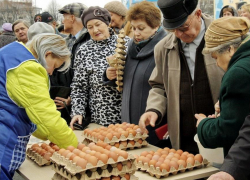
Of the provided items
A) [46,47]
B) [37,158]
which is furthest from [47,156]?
[46,47]

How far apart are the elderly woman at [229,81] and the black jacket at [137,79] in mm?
1141

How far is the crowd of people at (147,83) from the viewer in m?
1.98

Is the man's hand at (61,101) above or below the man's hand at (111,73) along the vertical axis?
below

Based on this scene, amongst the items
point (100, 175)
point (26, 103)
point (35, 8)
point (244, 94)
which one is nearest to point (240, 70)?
point (244, 94)

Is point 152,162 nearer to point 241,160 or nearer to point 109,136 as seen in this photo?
point 109,136

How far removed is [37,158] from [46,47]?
0.76 m

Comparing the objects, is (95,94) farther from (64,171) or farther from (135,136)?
(64,171)

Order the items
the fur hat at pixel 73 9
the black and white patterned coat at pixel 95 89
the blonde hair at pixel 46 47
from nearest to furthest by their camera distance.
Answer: the blonde hair at pixel 46 47, the black and white patterned coat at pixel 95 89, the fur hat at pixel 73 9

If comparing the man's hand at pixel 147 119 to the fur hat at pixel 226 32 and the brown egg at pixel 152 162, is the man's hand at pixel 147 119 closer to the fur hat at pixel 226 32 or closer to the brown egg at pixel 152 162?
the brown egg at pixel 152 162

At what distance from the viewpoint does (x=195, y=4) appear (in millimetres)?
2672

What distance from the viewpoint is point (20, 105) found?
235cm

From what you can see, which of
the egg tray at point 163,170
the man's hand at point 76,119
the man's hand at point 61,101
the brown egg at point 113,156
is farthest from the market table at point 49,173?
the man's hand at point 61,101

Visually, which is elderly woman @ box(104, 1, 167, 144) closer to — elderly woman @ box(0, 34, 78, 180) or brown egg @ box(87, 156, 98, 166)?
elderly woman @ box(0, 34, 78, 180)

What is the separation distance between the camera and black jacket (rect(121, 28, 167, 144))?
3305mm
